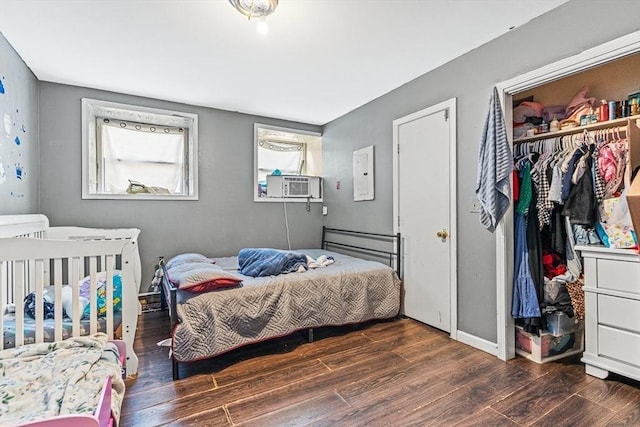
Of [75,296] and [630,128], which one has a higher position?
[630,128]

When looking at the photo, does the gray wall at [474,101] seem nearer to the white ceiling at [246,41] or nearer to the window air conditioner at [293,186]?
the white ceiling at [246,41]

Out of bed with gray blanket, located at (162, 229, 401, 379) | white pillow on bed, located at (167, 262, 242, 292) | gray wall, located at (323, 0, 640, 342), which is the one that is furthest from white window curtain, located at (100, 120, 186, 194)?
gray wall, located at (323, 0, 640, 342)

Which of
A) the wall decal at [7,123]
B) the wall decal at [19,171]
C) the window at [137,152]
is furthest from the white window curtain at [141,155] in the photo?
the wall decal at [7,123]

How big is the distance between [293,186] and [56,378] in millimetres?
3296

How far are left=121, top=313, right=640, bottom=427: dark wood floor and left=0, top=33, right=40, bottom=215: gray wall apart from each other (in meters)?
1.63

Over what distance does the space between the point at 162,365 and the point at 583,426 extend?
2556 millimetres

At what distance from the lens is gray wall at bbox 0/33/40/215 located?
2309 mm

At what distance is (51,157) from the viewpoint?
3.13m

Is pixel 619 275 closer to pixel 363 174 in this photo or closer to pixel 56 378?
pixel 363 174

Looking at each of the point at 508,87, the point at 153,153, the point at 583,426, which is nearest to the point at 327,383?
the point at 583,426

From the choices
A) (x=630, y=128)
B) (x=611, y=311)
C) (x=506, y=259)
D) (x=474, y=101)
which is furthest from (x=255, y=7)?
(x=611, y=311)

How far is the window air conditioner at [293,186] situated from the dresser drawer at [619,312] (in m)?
3.29

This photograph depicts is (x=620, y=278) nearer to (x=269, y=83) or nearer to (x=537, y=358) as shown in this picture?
(x=537, y=358)

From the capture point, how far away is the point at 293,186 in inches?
171
